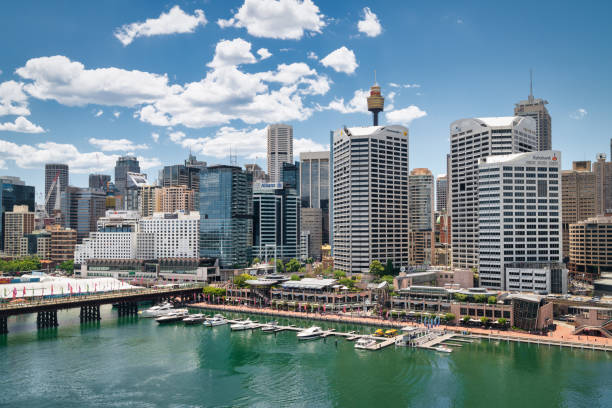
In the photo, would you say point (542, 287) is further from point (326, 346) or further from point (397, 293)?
point (326, 346)

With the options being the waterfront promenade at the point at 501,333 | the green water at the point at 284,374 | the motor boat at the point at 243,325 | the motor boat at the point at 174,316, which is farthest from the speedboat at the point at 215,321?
the green water at the point at 284,374

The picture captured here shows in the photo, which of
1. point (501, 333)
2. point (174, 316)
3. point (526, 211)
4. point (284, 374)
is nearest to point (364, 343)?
point (284, 374)

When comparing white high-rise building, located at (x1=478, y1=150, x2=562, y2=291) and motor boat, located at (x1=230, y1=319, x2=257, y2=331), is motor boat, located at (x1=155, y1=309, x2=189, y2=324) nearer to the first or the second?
motor boat, located at (x1=230, y1=319, x2=257, y2=331)

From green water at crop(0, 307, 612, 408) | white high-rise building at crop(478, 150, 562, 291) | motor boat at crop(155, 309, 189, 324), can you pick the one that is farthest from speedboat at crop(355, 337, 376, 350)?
white high-rise building at crop(478, 150, 562, 291)

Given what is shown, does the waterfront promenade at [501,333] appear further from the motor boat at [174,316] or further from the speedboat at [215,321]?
the motor boat at [174,316]

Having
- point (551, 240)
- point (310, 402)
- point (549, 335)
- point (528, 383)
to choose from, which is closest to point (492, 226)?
point (551, 240)

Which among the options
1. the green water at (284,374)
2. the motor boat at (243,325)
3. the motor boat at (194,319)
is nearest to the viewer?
the green water at (284,374)
